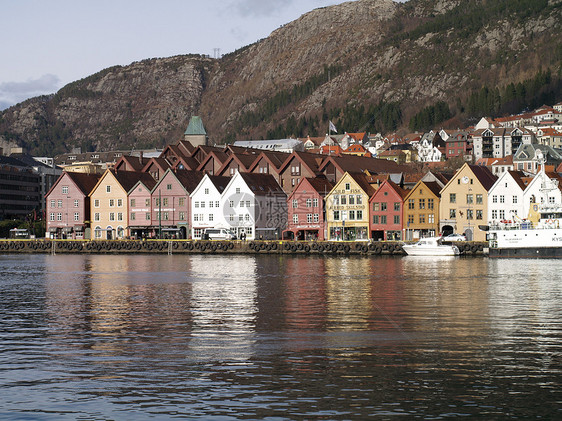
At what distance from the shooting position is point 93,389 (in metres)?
21.1

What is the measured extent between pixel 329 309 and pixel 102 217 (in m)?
95.3

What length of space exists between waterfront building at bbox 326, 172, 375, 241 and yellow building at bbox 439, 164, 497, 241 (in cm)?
1094

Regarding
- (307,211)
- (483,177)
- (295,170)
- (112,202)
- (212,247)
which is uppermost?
(295,170)

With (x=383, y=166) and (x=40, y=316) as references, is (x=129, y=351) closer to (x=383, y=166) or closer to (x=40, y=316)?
(x=40, y=316)

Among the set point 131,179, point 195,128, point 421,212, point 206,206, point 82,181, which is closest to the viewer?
point 421,212

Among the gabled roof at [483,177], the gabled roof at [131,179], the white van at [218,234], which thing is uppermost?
the gabled roof at [131,179]

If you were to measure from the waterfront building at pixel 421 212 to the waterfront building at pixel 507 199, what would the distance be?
734 centimetres

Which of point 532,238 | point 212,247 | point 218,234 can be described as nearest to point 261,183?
point 218,234

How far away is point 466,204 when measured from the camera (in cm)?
10825

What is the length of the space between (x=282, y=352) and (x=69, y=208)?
111 m

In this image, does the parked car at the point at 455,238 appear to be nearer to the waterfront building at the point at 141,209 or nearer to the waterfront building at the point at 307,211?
the waterfront building at the point at 307,211

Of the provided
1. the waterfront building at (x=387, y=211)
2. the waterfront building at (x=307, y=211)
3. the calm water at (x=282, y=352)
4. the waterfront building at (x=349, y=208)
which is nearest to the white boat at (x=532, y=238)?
the waterfront building at (x=387, y=211)

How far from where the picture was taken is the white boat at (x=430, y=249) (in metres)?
93.4

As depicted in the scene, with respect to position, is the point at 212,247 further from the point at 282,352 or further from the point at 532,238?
the point at 282,352
